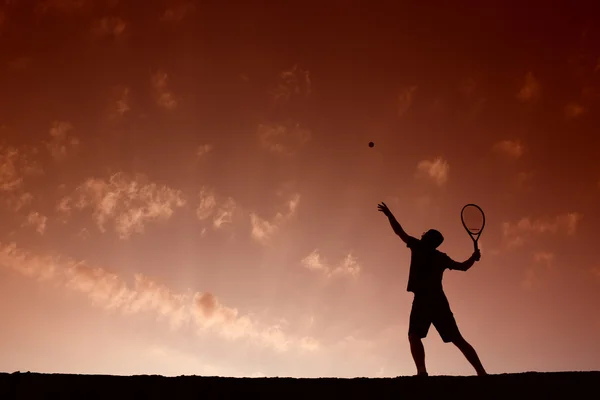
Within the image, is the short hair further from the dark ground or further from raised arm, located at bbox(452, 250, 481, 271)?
the dark ground

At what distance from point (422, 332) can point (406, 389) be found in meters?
2.49

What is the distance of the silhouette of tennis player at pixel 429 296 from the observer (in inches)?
256

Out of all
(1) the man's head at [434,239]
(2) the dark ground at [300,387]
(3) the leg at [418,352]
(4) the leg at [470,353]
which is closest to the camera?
(2) the dark ground at [300,387]

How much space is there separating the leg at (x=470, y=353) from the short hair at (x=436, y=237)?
137 cm

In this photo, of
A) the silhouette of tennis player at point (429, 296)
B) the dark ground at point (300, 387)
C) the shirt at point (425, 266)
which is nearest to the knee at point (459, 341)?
the silhouette of tennis player at point (429, 296)

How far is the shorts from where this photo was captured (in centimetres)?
663

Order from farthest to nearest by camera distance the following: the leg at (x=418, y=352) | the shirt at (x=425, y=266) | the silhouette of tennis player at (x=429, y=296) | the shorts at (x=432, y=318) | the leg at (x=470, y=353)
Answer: the shirt at (x=425, y=266), the shorts at (x=432, y=318), the silhouette of tennis player at (x=429, y=296), the leg at (x=470, y=353), the leg at (x=418, y=352)

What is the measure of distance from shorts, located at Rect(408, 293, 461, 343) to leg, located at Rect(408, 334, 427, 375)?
74 millimetres

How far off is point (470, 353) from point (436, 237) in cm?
168

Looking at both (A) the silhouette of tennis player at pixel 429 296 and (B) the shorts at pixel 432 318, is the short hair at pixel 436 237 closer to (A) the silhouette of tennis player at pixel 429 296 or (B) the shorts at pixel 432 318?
(A) the silhouette of tennis player at pixel 429 296

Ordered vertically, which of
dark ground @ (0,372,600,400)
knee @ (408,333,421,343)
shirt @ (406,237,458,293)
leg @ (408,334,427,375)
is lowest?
dark ground @ (0,372,600,400)

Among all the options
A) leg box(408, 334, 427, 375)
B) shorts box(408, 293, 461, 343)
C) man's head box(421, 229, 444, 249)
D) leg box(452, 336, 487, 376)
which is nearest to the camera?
leg box(408, 334, 427, 375)

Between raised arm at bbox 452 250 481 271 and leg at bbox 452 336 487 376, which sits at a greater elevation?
raised arm at bbox 452 250 481 271

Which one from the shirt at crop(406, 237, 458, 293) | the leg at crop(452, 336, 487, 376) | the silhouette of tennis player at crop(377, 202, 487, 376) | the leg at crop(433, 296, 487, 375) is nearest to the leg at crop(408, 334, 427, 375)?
the silhouette of tennis player at crop(377, 202, 487, 376)
